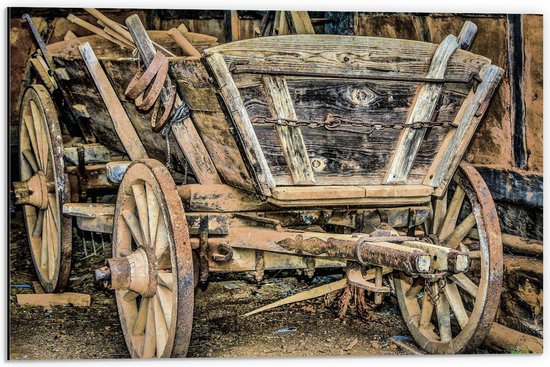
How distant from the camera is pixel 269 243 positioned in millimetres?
4109

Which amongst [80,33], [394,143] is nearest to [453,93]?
[394,143]

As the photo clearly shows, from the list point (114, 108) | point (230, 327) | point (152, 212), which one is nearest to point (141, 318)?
point (152, 212)

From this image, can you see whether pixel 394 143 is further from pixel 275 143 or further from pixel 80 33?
pixel 80 33

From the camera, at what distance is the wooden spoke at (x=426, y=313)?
4645 mm

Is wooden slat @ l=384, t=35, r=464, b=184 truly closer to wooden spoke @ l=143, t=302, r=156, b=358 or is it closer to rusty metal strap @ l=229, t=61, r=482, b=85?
rusty metal strap @ l=229, t=61, r=482, b=85

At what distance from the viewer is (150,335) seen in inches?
165

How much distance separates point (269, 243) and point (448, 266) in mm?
828

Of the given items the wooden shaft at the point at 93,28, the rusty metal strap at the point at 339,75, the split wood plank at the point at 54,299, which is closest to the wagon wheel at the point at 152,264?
the rusty metal strap at the point at 339,75

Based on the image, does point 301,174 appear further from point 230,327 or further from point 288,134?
point 230,327

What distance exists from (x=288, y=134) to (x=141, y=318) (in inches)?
45.3

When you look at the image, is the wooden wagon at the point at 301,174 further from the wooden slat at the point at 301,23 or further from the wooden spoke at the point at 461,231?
the wooden slat at the point at 301,23

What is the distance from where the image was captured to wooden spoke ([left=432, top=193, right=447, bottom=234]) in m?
4.64

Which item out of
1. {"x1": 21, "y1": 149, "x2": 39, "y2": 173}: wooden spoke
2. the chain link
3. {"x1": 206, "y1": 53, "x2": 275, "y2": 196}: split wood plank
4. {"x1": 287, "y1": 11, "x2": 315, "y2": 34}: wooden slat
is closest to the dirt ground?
{"x1": 21, "y1": 149, "x2": 39, "y2": 173}: wooden spoke

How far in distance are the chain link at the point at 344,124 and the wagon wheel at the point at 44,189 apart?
5.00 ft
